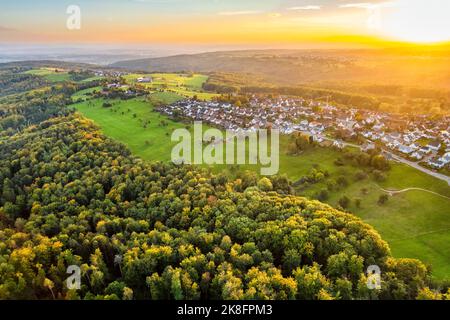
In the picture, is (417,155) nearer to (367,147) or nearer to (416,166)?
(416,166)

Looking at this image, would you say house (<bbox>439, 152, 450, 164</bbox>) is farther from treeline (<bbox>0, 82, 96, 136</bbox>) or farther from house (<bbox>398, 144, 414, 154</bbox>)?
treeline (<bbox>0, 82, 96, 136</bbox>)

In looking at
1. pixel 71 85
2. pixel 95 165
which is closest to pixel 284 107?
pixel 95 165

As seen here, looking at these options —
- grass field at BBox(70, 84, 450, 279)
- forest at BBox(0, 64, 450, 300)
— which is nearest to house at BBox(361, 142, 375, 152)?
grass field at BBox(70, 84, 450, 279)

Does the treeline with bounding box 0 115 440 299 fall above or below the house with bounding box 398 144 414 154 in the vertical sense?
below

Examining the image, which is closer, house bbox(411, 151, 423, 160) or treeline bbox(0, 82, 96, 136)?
house bbox(411, 151, 423, 160)

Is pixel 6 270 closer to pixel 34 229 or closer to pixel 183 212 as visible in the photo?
pixel 34 229

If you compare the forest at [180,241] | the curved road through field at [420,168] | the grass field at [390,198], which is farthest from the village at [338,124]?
the forest at [180,241]
